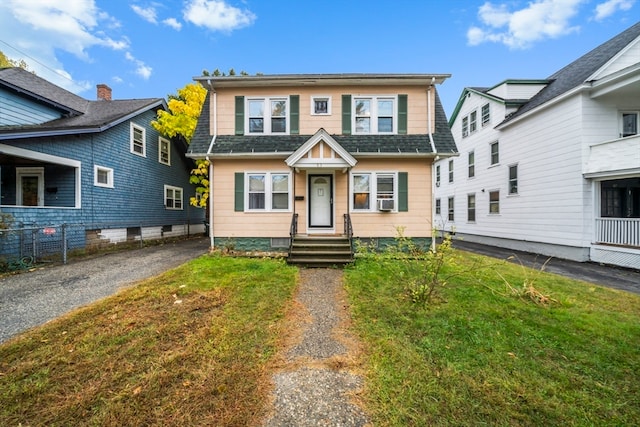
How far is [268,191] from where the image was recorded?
30.3 feet


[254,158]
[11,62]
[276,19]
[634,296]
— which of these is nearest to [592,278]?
[634,296]

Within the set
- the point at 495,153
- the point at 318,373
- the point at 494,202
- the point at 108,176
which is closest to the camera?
the point at 318,373

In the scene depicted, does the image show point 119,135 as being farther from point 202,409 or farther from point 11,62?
point 11,62

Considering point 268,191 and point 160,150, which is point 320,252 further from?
point 160,150

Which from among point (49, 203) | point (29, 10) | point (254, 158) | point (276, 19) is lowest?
point (49, 203)

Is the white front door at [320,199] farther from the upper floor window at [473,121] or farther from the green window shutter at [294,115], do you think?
the upper floor window at [473,121]

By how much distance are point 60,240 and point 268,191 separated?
701 cm

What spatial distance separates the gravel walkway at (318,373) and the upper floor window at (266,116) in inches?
269

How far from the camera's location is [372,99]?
9.41m

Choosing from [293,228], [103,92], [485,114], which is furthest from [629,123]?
[103,92]

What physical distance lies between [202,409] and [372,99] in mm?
9685

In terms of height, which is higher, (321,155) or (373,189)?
(321,155)

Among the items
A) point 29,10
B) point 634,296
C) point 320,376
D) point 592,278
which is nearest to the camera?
point 320,376

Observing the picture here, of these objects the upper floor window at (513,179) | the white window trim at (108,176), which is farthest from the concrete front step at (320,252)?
the upper floor window at (513,179)
